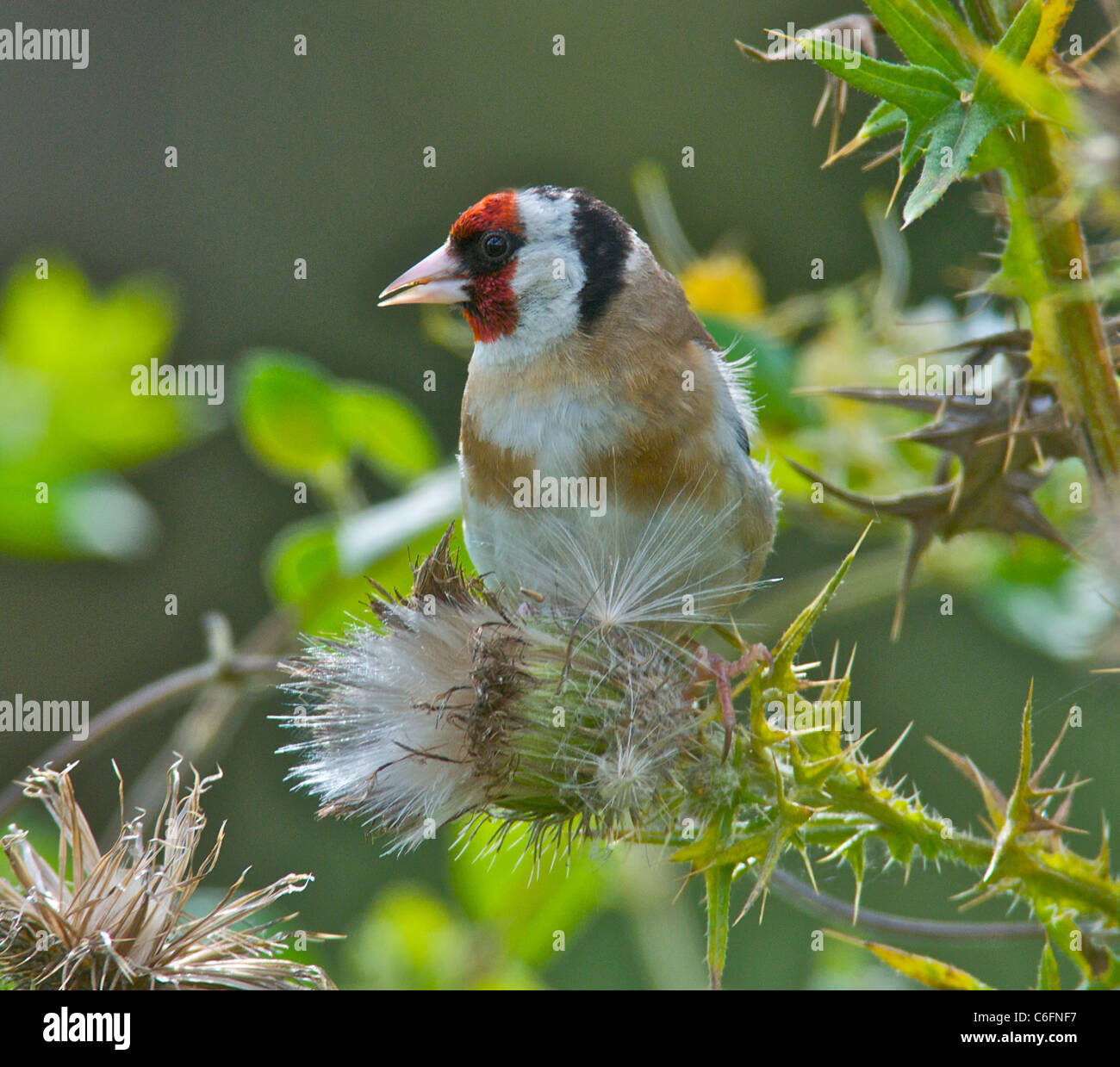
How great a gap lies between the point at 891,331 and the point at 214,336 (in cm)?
484

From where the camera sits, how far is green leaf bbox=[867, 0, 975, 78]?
135 cm

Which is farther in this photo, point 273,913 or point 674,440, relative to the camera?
point 273,913

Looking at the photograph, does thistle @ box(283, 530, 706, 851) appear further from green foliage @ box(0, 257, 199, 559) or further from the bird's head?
green foliage @ box(0, 257, 199, 559)

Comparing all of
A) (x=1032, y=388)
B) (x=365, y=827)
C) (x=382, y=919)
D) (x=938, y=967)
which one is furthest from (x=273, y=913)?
(x=1032, y=388)

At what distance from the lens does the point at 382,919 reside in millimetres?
2771

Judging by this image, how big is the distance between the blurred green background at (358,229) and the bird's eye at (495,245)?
231 cm

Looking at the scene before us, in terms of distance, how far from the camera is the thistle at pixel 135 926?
1.65 metres

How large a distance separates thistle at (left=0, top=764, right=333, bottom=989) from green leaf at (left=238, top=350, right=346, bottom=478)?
34.3 inches

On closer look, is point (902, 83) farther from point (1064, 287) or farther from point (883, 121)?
point (1064, 287)

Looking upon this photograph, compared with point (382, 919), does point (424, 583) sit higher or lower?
higher

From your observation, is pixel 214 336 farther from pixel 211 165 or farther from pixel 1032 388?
pixel 1032 388
